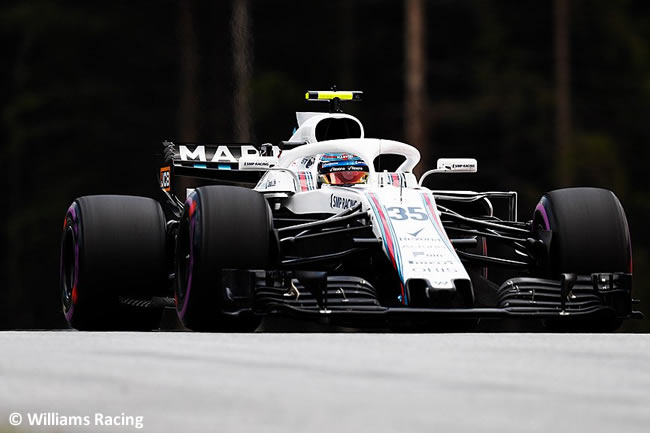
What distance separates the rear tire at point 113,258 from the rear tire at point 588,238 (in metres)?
3.15

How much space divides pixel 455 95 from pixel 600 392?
33210mm

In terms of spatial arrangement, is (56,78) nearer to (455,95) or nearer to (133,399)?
(455,95)

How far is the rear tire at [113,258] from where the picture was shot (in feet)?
38.8

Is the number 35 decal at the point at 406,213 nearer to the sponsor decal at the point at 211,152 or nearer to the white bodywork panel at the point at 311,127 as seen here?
the white bodywork panel at the point at 311,127

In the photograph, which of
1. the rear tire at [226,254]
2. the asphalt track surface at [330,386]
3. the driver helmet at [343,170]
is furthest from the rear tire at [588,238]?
the asphalt track surface at [330,386]

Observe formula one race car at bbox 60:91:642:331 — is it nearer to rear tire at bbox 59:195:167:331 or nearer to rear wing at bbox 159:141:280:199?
rear tire at bbox 59:195:167:331

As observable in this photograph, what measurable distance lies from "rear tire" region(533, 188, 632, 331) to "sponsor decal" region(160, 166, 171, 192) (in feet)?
12.4

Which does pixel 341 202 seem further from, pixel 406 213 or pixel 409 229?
pixel 409 229

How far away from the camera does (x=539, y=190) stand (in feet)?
122

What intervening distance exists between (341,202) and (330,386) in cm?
593

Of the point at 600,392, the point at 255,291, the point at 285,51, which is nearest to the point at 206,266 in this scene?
the point at 255,291

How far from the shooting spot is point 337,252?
11.5m

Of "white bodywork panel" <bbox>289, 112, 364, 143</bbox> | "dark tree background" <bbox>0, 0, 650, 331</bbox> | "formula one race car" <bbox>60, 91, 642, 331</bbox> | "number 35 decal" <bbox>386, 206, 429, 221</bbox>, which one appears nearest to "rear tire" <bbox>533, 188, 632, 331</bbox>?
"formula one race car" <bbox>60, 91, 642, 331</bbox>

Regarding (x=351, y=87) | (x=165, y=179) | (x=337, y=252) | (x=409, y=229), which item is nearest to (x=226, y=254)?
(x=409, y=229)
